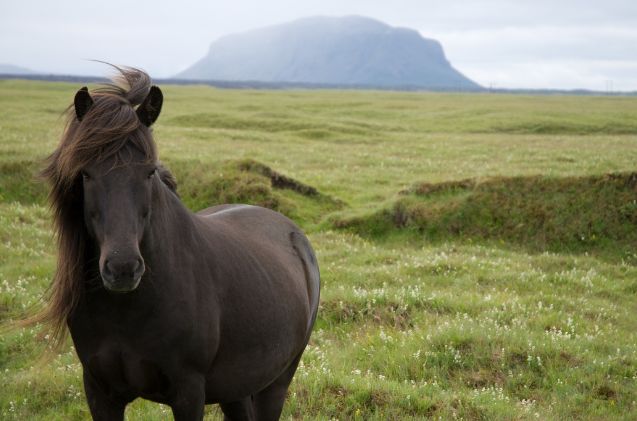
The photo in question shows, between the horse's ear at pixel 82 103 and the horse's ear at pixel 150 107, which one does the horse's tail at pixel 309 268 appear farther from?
the horse's ear at pixel 82 103

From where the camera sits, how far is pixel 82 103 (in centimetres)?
443

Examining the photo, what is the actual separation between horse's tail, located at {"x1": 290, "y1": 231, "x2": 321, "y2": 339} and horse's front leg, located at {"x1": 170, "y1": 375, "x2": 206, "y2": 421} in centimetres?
211

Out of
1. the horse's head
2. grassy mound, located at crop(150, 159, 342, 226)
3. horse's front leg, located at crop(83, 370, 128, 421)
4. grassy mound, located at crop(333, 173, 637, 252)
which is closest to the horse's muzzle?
the horse's head

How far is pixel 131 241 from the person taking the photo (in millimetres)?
4062

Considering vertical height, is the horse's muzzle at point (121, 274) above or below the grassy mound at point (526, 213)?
above

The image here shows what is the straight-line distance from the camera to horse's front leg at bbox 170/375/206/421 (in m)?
4.77

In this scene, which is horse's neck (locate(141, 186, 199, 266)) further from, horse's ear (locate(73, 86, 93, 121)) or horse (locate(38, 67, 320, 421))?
horse's ear (locate(73, 86, 93, 121))

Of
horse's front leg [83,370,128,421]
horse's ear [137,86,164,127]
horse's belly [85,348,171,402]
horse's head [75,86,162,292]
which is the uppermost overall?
horse's ear [137,86,164,127]

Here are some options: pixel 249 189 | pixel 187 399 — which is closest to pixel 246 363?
pixel 187 399

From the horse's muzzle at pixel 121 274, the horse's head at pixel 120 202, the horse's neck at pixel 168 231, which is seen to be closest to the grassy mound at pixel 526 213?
the horse's neck at pixel 168 231

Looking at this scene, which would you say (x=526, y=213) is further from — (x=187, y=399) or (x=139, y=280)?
(x=139, y=280)

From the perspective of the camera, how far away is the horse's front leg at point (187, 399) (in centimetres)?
477

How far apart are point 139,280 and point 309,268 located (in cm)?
326

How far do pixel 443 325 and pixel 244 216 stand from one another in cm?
468
